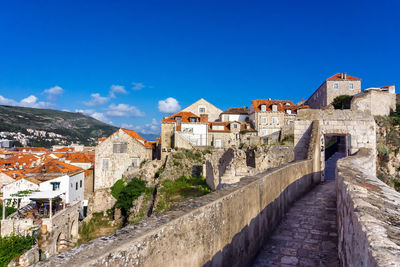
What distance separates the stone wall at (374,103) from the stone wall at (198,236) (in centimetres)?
4148

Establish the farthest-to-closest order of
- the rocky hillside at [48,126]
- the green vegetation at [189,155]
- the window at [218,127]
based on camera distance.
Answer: the rocky hillside at [48,126] → the window at [218,127] → the green vegetation at [189,155]

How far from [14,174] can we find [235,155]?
33.4 metres

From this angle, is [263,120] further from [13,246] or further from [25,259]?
[13,246]

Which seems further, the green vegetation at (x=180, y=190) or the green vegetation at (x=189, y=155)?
the green vegetation at (x=189, y=155)

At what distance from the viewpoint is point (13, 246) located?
54.2 feet

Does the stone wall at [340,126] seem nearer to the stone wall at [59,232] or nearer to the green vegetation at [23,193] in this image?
the stone wall at [59,232]

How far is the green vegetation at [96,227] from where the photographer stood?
23.8 meters

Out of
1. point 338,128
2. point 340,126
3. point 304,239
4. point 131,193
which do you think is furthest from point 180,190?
point 304,239

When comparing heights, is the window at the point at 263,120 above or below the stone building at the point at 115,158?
above

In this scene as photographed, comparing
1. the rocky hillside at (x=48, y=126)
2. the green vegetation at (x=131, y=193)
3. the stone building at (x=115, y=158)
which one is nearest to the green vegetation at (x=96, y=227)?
the green vegetation at (x=131, y=193)

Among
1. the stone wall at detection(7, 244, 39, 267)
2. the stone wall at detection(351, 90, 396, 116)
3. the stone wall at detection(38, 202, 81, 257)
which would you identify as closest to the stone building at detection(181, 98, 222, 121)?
the stone wall at detection(351, 90, 396, 116)

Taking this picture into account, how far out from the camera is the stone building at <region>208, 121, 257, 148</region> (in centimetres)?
3869

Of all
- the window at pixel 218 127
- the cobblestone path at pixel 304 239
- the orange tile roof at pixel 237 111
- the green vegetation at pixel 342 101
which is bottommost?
the cobblestone path at pixel 304 239

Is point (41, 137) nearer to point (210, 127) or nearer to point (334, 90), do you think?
point (210, 127)
